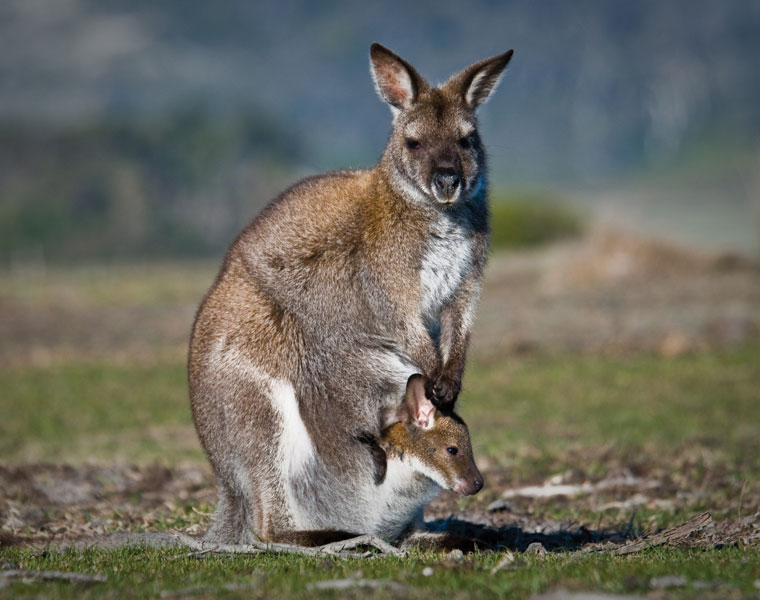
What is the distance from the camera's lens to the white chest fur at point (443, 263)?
20.9 ft

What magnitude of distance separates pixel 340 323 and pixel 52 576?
214cm

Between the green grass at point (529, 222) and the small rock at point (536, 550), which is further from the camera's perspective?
the green grass at point (529, 222)

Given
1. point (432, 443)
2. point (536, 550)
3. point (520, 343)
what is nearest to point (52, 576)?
point (432, 443)

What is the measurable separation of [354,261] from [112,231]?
575ft

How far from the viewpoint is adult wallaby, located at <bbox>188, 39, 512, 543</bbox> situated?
Answer: 623 cm

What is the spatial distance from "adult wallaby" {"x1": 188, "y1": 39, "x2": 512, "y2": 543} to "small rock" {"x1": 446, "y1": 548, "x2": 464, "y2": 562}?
60cm

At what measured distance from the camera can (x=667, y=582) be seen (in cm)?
477

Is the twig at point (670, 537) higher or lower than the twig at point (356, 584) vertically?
lower

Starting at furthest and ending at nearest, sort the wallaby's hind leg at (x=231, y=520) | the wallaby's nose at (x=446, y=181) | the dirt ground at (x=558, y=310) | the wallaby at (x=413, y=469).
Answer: the dirt ground at (x=558, y=310) < the wallaby's hind leg at (x=231, y=520) < the wallaby's nose at (x=446, y=181) < the wallaby at (x=413, y=469)

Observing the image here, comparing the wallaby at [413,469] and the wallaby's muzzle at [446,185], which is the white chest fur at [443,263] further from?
the wallaby at [413,469]

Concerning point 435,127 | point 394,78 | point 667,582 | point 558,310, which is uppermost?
point 394,78

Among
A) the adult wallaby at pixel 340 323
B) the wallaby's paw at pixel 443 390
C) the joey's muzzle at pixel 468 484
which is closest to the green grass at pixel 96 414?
the adult wallaby at pixel 340 323

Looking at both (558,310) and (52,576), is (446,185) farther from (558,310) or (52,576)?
(558,310)

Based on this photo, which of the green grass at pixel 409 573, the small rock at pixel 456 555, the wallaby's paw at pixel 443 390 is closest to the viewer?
the green grass at pixel 409 573
